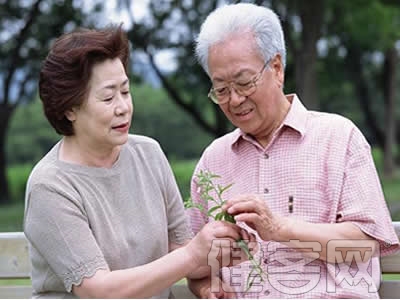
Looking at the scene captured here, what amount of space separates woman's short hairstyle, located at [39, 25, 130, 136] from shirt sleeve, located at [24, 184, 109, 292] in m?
0.29

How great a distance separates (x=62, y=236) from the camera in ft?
8.14

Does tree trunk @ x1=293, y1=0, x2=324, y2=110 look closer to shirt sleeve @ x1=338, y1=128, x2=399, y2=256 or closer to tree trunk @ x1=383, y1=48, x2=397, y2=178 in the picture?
tree trunk @ x1=383, y1=48, x2=397, y2=178

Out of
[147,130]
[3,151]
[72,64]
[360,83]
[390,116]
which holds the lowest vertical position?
[147,130]

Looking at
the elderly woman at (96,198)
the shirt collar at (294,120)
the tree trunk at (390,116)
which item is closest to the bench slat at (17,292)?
the elderly woman at (96,198)

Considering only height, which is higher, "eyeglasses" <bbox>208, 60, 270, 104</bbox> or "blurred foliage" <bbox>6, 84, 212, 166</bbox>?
"eyeglasses" <bbox>208, 60, 270, 104</bbox>

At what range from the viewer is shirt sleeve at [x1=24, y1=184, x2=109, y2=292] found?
8.13ft

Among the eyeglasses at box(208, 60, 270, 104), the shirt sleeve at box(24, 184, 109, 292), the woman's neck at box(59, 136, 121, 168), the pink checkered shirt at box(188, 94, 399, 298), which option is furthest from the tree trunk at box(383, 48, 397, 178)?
the shirt sleeve at box(24, 184, 109, 292)

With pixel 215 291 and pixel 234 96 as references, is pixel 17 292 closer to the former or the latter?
pixel 215 291

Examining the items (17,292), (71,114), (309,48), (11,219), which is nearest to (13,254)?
(17,292)

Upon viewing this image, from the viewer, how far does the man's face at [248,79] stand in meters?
2.71

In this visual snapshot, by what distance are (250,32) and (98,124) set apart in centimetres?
61

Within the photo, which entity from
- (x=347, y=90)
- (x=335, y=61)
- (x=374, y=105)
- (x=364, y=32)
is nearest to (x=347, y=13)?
(x=364, y=32)

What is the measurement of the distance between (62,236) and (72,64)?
549 mm

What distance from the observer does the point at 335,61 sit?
27.4 metres
